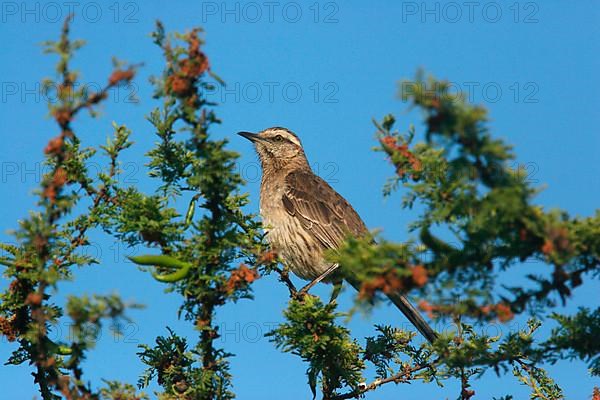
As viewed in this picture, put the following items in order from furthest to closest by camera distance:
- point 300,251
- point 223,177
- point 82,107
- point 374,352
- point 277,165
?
point 277,165, point 300,251, point 374,352, point 223,177, point 82,107

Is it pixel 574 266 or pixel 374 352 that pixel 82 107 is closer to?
pixel 574 266

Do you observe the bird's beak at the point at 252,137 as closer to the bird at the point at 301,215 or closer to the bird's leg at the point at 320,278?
the bird at the point at 301,215

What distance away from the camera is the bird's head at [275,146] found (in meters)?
9.16

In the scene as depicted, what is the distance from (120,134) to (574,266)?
2.13 m

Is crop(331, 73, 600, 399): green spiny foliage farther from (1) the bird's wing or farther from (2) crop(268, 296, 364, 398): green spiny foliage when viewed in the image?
A: (1) the bird's wing

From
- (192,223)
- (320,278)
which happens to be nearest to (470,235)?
(192,223)

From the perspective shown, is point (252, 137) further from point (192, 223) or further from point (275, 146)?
point (192, 223)

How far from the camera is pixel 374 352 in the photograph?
4.64 m

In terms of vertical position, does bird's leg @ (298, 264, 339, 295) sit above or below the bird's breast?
below

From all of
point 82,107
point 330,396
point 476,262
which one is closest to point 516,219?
point 476,262

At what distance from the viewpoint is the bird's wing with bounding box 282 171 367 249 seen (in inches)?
313

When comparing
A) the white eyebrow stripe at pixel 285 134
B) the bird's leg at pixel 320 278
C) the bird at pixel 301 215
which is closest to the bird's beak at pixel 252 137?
the bird at pixel 301 215

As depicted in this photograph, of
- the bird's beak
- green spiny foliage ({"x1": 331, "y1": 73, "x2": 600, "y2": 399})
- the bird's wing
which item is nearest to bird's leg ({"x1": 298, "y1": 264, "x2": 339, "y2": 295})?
the bird's wing

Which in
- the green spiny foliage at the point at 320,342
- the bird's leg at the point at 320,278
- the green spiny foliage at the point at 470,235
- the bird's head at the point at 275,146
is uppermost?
the bird's head at the point at 275,146
